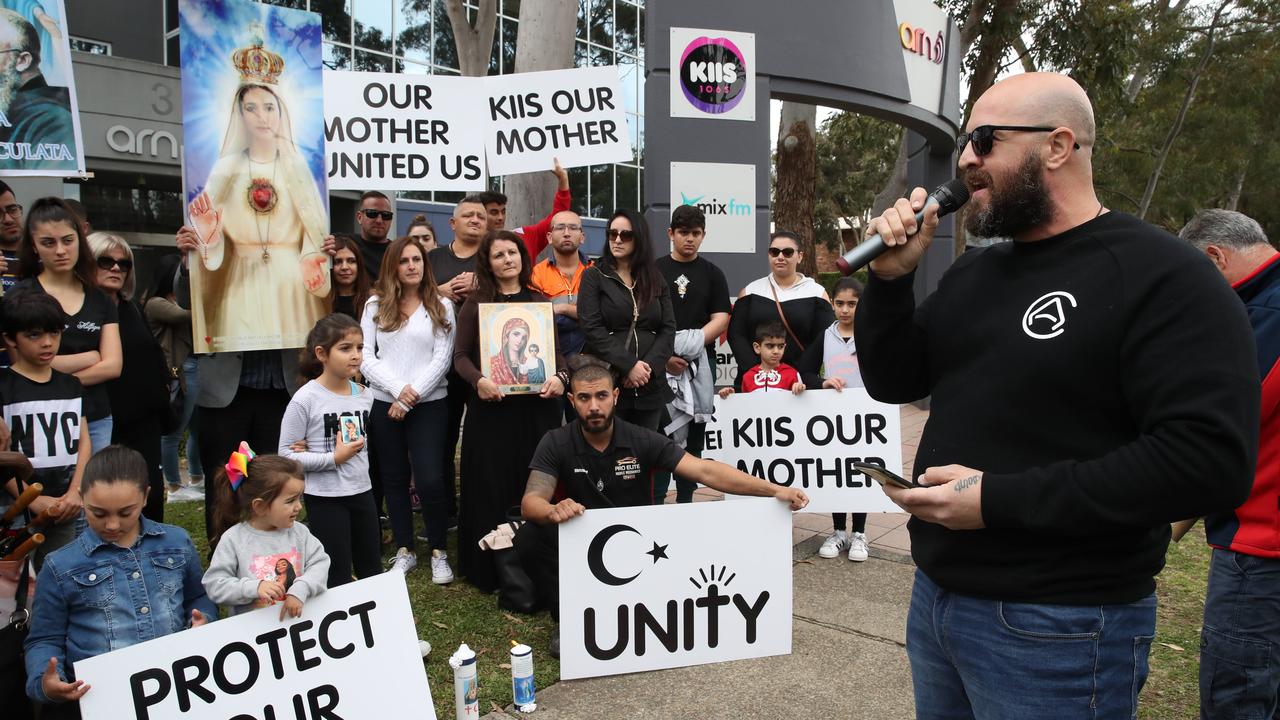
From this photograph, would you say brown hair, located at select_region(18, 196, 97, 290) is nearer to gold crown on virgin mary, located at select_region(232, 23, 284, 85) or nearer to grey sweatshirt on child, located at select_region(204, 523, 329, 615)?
gold crown on virgin mary, located at select_region(232, 23, 284, 85)

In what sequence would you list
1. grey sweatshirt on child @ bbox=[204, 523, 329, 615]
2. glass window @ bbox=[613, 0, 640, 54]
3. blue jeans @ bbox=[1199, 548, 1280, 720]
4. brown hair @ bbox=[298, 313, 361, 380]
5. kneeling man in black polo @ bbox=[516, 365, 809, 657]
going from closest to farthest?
blue jeans @ bbox=[1199, 548, 1280, 720]
grey sweatshirt on child @ bbox=[204, 523, 329, 615]
brown hair @ bbox=[298, 313, 361, 380]
kneeling man in black polo @ bbox=[516, 365, 809, 657]
glass window @ bbox=[613, 0, 640, 54]

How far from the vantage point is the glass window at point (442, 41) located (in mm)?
21531

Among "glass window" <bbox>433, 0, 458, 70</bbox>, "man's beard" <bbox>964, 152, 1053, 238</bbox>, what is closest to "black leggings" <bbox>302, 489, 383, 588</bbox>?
"man's beard" <bbox>964, 152, 1053, 238</bbox>

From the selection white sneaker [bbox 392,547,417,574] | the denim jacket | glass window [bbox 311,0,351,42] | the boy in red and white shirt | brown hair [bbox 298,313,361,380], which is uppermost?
glass window [bbox 311,0,351,42]

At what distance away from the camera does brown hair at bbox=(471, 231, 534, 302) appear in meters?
4.97

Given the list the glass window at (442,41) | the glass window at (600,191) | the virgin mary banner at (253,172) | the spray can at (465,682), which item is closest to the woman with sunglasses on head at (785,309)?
the virgin mary banner at (253,172)

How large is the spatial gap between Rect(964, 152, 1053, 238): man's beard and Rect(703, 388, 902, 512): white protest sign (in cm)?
383

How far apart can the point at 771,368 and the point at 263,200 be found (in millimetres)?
3209

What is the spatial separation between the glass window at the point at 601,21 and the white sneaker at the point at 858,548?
22.4m

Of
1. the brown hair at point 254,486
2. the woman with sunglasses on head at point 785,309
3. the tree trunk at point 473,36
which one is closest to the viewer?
the brown hair at point 254,486

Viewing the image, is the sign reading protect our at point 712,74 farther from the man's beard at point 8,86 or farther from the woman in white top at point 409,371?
the man's beard at point 8,86

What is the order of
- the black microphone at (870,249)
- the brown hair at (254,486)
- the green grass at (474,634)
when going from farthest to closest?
the green grass at (474,634) < the brown hair at (254,486) < the black microphone at (870,249)

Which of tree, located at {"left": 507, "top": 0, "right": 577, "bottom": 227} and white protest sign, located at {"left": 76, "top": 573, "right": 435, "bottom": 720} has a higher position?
tree, located at {"left": 507, "top": 0, "right": 577, "bottom": 227}

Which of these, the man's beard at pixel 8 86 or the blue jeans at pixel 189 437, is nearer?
the man's beard at pixel 8 86
